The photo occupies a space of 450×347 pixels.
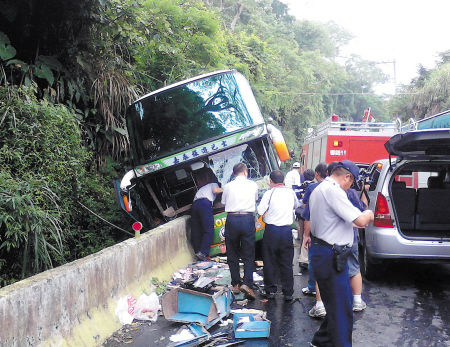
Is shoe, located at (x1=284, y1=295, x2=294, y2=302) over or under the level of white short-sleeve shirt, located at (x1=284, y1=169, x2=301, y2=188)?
under

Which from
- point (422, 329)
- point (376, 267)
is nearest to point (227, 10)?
point (376, 267)

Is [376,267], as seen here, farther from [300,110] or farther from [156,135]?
[300,110]

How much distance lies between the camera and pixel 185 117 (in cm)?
841

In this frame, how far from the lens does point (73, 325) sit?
4254 mm

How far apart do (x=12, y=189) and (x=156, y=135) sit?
11.6ft

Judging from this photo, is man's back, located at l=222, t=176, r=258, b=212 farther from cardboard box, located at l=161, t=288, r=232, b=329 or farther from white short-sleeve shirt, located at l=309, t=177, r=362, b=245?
white short-sleeve shirt, located at l=309, t=177, r=362, b=245

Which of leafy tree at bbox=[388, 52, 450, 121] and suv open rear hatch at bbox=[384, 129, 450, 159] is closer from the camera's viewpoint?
suv open rear hatch at bbox=[384, 129, 450, 159]

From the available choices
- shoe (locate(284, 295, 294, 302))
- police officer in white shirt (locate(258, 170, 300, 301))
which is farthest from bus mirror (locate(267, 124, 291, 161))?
shoe (locate(284, 295, 294, 302))

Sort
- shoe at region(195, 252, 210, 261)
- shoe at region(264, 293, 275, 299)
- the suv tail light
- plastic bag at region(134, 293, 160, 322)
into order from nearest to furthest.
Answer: plastic bag at region(134, 293, 160, 322) < shoe at region(264, 293, 275, 299) < the suv tail light < shoe at region(195, 252, 210, 261)

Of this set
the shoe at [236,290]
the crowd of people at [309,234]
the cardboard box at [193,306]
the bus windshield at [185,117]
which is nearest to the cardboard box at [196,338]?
the cardboard box at [193,306]

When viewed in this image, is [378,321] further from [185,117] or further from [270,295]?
[185,117]

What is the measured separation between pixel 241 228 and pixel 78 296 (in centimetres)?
274

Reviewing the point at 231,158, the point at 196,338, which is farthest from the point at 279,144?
the point at 196,338

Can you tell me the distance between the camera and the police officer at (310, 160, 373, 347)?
4.09 meters
